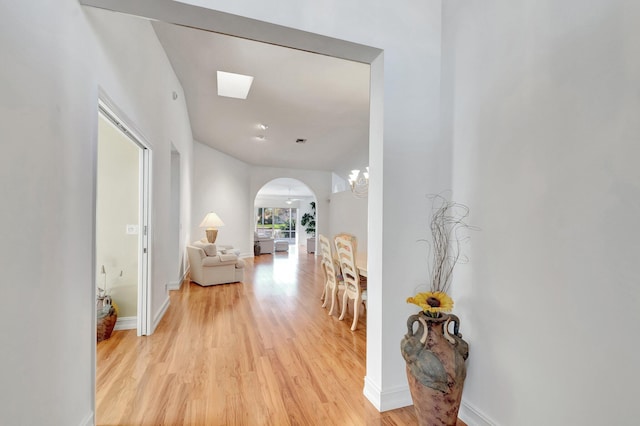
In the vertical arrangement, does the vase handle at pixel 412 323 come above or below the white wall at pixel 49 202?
below

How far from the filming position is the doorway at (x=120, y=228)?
312 cm

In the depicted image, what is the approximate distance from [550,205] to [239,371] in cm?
246

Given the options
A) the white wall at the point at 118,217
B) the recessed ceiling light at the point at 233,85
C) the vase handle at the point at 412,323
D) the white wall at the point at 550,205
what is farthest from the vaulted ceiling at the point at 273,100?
the vase handle at the point at 412,323

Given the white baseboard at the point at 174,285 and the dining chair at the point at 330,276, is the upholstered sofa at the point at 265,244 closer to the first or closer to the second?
the white baseboard at the point at 174,285

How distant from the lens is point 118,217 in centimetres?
320

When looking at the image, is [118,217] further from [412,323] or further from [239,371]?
[412,323]

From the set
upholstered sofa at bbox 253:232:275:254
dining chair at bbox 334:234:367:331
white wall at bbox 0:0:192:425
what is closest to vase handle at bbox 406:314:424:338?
dining chair at bbox 334:234:367:331

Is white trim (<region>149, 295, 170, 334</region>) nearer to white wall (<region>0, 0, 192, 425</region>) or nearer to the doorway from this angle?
the doorway

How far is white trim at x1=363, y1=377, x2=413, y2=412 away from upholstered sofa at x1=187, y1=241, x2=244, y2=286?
13.1 feet

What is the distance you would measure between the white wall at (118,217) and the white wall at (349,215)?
5.03 m

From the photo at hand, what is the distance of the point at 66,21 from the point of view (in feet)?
4.57

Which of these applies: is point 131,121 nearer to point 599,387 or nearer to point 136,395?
point 136,395

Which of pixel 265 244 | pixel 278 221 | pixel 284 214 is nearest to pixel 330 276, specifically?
pixel 265 244

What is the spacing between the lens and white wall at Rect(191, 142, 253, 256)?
24.1 feet
